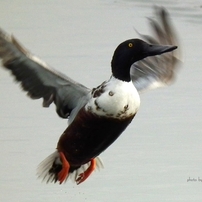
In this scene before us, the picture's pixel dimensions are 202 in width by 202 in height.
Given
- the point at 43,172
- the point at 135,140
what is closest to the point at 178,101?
the point at 135,140

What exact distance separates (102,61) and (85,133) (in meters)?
1.45

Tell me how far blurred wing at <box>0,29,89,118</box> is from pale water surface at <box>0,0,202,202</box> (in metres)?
0.47

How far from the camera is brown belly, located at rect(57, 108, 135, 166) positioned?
323cm

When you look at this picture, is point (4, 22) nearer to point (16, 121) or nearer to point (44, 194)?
point (16, 121)

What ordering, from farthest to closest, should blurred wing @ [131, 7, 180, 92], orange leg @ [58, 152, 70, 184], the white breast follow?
blurred wing @ [131, 7, 180, 92] → orange leg @ [58, 152, 70, 184] → the white breast

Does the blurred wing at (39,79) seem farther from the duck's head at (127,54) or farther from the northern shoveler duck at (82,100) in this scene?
the duck's head at (127,54)

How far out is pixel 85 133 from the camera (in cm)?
328

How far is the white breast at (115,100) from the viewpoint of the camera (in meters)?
3.17


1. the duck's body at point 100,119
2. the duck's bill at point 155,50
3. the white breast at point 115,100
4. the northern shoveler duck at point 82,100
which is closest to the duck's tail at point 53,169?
the northern shoveler duck at point 82,100

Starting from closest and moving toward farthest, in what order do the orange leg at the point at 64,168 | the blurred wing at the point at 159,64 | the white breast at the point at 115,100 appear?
the white breast at the point at 115,100 < the orange leg at the point at 64,168 < the blurred wing at the point at 159,64

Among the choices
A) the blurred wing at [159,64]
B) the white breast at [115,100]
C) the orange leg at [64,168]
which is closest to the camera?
the white breast at [115,100]

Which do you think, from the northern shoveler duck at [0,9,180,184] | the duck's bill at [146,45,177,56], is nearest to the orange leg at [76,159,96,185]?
the northern shoveler duck at [0,9,180,184]

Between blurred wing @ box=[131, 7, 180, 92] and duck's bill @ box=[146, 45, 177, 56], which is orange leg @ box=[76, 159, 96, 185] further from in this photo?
duck's bill @ box=[146, 45, 177, 56]

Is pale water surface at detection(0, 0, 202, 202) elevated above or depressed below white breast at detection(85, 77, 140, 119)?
below
